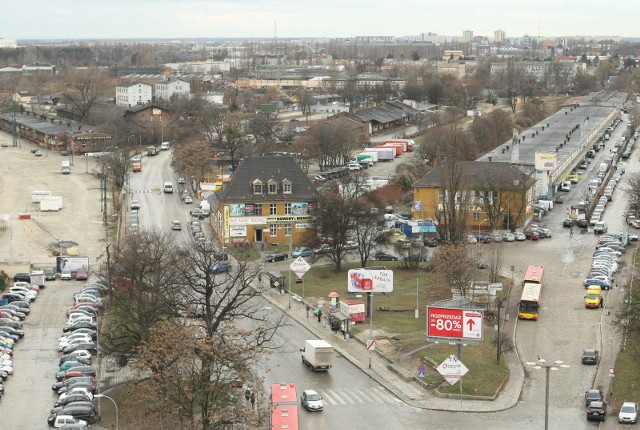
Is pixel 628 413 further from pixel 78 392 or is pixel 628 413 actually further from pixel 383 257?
pixel 383 257

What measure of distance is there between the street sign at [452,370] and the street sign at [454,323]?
3.98 ft

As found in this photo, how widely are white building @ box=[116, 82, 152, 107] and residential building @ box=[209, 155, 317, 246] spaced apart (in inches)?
3165

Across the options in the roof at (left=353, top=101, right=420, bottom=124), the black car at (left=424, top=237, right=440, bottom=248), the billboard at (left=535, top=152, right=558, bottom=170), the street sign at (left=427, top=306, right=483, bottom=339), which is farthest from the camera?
the roof at (left=353, top=101, right=420, bottom=124)

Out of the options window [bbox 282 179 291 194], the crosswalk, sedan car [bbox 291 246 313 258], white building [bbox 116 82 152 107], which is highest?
window [bbox 282 179 291 194]

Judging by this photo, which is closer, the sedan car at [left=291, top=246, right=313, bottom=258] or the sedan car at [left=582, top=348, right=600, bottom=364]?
the sedan car at [left=582, top=348, right=600, bottom=364]

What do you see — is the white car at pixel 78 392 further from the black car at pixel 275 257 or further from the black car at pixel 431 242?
the black car at pixel 431 242

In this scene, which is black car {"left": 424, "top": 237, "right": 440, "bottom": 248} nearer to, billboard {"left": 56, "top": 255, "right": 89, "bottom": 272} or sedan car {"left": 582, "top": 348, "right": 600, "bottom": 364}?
billboard {"left": 56, "top": 255, "right": 89, "bottom": 272}

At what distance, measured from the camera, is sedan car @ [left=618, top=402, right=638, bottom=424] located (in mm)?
26812

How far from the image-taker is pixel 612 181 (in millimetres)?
68000

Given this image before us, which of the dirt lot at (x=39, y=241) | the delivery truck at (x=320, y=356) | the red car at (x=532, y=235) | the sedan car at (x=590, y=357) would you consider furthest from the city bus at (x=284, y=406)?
the red car at (x=532, y=235)

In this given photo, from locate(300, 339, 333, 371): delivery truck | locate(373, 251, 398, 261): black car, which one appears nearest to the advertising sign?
locate(373, 251, 398, 261): black car

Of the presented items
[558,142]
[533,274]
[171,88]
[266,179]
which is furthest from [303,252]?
[171,88]

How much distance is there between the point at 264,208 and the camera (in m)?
50.0

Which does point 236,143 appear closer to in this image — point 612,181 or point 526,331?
point 612,181
